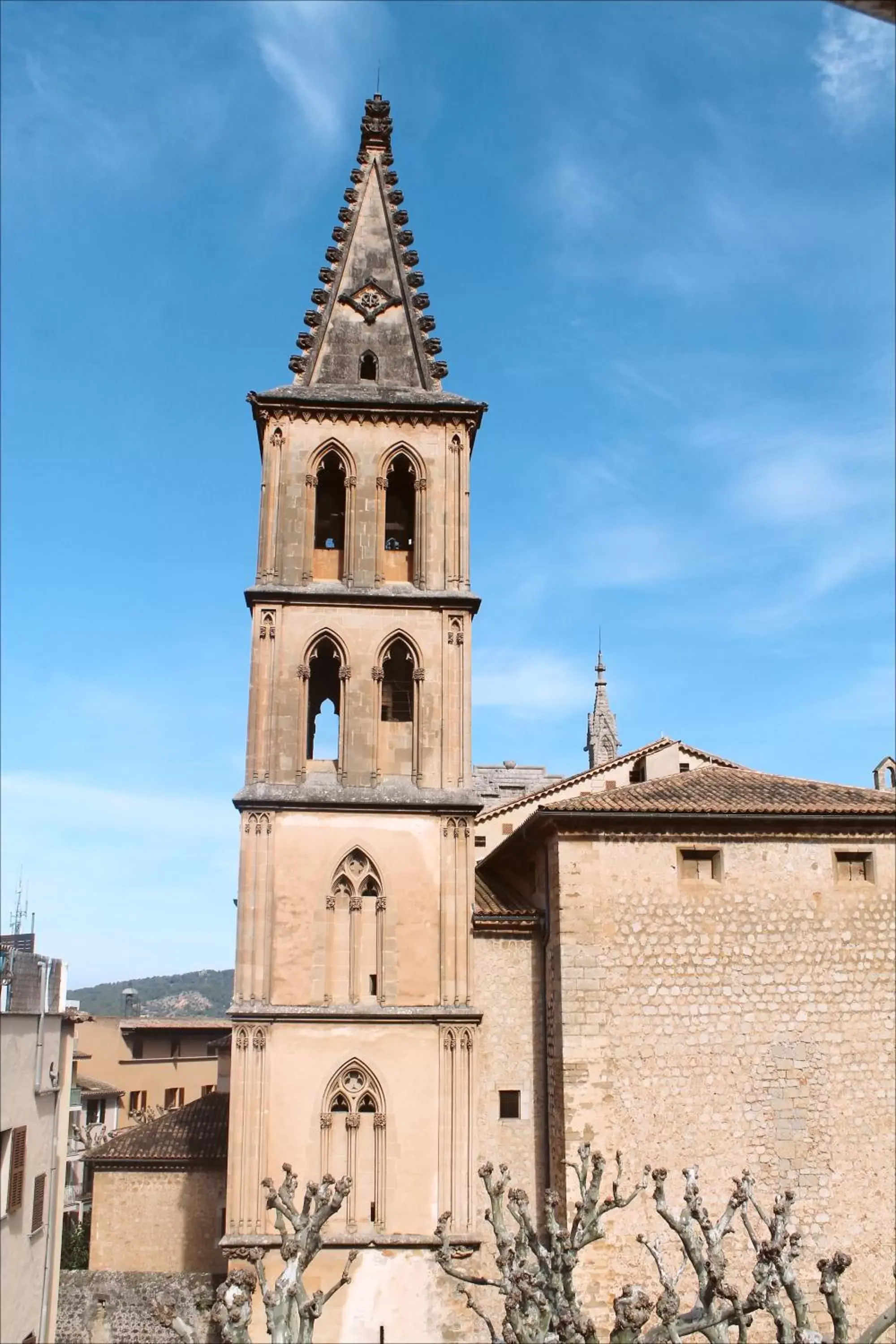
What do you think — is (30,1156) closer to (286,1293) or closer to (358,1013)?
(358,1013)

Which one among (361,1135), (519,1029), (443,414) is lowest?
(361,1135)

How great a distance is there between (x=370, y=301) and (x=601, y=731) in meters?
24.0

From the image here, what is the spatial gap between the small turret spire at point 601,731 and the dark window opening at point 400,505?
70.4ft

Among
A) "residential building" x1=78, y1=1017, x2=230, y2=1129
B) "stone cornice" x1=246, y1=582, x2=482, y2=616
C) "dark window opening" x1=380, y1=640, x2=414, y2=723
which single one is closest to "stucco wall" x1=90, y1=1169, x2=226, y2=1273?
"dark window opening" x1=380, y1=640, x2=414, y2=723

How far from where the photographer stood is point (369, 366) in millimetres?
24312

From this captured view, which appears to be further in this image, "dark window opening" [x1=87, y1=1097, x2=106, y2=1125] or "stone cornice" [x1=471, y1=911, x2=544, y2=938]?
"dark window opening" [x1=87, y1=1097, x2=106, y2=1125]

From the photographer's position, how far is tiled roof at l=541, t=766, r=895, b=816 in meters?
20.2

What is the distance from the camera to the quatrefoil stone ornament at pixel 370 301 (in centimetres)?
2459

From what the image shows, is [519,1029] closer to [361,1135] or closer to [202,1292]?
A: [361,1135]

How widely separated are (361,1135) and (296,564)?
32.8 ft

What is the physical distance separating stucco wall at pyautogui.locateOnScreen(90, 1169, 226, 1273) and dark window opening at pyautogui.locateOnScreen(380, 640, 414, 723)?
9053 millimetres

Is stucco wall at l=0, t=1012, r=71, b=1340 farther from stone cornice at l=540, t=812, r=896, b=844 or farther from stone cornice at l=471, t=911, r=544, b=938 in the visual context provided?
stone cornice at l=540, t=812, r=896, b=844

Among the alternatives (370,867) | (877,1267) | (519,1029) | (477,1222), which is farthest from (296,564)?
(877,1267)

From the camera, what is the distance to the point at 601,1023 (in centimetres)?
1952
